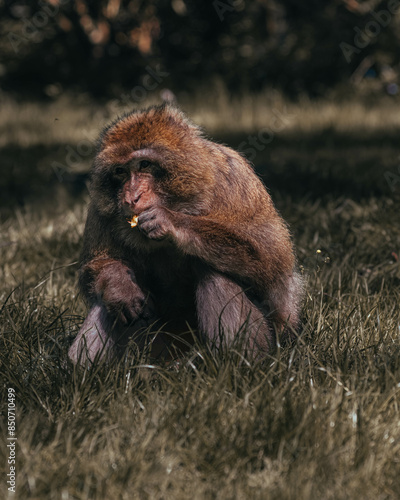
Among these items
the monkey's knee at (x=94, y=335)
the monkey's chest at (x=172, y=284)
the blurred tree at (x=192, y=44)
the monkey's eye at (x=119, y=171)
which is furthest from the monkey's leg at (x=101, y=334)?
the blurred tree at (x=192, y=44)

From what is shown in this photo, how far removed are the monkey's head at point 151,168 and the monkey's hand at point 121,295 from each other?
26 centimetres

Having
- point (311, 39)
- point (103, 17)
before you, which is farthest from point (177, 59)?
point (311, 39)

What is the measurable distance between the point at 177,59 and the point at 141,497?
438 inches

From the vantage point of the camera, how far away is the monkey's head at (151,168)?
3230mm

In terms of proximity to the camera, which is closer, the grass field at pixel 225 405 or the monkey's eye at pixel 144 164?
the grass field at pixel 225 405

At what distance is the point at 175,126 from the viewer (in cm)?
338

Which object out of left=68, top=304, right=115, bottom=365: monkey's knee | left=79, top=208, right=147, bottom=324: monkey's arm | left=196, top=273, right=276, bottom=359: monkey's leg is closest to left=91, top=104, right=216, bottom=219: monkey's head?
left=79, top=208, right=147, bottom=324: monkey's arm

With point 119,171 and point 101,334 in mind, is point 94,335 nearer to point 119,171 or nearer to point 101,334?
point 101,334

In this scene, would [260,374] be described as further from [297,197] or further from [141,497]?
[297,197]

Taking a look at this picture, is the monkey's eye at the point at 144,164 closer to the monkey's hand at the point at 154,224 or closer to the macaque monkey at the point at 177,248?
the macaque monkey at the point at 177,248

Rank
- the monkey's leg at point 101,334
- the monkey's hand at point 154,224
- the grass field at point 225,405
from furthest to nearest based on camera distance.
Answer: the monkey's leg at point 101,334, the monkey's hand at point 154,224, the grass field at point 225,405

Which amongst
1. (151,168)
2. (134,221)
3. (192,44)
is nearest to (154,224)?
(134,221)

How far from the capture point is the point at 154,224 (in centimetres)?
309

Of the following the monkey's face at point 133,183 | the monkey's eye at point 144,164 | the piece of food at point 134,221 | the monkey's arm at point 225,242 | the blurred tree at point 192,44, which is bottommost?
the blurred tree at point 192,44
